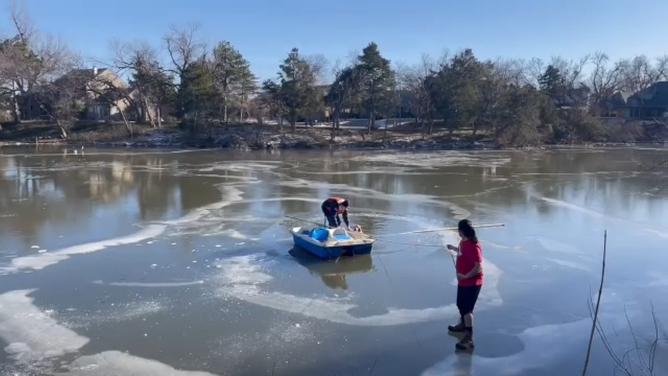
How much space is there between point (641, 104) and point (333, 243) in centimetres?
5792

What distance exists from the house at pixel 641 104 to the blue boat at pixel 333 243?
55.5m

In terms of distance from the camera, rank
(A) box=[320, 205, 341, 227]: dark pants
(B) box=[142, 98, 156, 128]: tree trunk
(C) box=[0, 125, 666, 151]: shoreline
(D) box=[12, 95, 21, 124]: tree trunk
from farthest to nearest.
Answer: (D) box=[12, 95, 21, 124]: tree trunk → (B) box=[142, 98, 156, 128]: tree trunk → (C) box=[0, 125, 666, 151]: shoreline → (A) box=[320, 205, 341, 227]: dark pants

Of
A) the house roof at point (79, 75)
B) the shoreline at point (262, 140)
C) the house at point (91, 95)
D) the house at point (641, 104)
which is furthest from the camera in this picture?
the house at point (641, 104)

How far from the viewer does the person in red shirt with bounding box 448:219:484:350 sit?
6.46 m

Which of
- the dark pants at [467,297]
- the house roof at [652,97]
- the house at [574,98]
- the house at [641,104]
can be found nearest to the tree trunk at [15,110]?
the house at [574,98]

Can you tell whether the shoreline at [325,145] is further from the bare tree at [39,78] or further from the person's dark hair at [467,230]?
the person's dark hair at [467,230]

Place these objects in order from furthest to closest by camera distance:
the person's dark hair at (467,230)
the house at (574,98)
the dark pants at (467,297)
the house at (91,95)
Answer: the house at (574,98)
the house at (91,95)
the dark pants at (467,297)
the person's dark hair at (467,230)

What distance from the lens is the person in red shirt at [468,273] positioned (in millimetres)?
6457

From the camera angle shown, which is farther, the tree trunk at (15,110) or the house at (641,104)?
the house at (641,104)

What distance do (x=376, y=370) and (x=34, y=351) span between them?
148 inches

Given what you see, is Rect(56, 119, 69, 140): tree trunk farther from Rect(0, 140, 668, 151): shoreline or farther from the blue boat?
the blue boat

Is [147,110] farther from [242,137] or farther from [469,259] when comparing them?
[469,259]

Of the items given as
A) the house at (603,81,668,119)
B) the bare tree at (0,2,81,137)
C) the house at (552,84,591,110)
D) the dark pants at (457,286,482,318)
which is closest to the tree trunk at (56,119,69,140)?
the bare tree at (0,2,81,137)

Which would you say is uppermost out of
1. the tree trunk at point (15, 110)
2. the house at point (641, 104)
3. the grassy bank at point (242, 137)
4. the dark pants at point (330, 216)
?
the house at point (641, 104)
